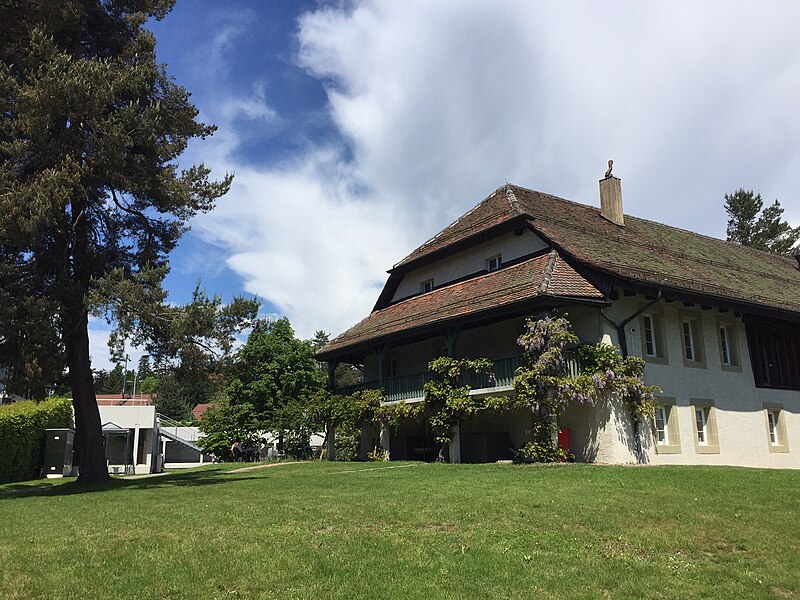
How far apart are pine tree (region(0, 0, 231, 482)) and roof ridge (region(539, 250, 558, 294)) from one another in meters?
10.1

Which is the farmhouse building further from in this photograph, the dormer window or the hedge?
the hedge

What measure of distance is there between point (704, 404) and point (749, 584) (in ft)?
55.1

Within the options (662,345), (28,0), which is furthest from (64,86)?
(662,345)

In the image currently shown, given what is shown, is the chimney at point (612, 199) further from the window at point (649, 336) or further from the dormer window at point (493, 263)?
the window at point (649, 336)

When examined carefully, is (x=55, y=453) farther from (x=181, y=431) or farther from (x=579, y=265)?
(x=579, y=265)

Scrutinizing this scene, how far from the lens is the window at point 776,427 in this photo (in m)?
24.0

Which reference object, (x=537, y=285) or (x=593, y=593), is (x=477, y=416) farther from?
(x=593, y=593)

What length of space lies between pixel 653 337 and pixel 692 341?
191cm

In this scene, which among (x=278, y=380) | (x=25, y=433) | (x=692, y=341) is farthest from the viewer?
(x=278, y=380)

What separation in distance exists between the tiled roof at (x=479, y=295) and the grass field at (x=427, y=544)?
7.76m

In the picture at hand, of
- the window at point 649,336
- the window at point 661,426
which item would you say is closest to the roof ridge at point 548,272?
the window at point 649,336

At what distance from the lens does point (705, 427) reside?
22031mm

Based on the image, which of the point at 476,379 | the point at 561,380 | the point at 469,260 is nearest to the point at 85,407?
the point at 476,379

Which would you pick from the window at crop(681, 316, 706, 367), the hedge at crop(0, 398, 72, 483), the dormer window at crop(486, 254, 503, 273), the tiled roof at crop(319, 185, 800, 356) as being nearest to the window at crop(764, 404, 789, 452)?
the tiled roof at crop(319, 185, 800, 356)
